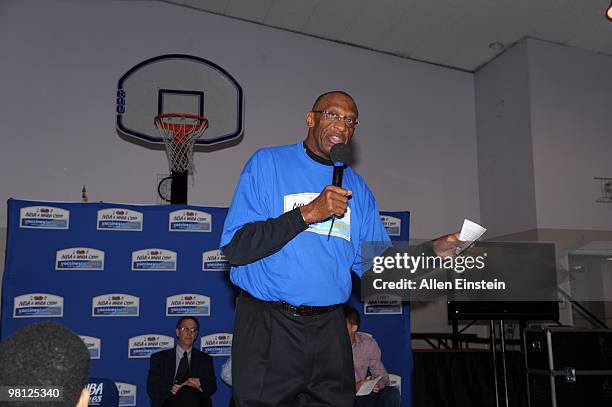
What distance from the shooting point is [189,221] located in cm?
534

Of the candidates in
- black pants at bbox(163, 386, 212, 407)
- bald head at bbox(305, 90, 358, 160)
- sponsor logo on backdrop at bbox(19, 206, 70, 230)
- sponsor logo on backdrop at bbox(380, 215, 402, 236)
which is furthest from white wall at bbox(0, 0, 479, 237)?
bald head at bbox(305, 90, 358, 160)

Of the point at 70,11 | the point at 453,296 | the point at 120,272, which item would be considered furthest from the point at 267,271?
the point at 70,11

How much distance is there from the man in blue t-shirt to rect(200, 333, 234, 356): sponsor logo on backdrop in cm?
345

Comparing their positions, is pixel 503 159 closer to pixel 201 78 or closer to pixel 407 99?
pixel 407 99

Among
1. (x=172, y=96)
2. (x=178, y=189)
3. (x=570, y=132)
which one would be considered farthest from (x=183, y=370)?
(x=570, y=132)

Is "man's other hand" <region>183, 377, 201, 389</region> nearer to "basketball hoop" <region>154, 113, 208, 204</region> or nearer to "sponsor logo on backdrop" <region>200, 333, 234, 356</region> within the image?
"sponsor logo on backdrop" <region>200, 333, 234, 356</region>

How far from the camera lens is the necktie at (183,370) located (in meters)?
4.88

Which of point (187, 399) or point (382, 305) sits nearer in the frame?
point (187, 399)

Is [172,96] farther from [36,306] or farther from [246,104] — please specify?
[36,306]

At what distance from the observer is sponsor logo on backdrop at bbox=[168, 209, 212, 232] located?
5.29m

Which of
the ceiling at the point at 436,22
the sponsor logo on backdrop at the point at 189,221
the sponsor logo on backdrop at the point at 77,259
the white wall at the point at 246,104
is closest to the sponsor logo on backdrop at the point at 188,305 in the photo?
the sponsor logo on backdrop at the point at 189,221

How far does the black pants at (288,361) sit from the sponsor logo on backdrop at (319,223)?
0.85 feet

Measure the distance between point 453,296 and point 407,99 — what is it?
3.58 meters

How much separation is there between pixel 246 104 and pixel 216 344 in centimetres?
347
